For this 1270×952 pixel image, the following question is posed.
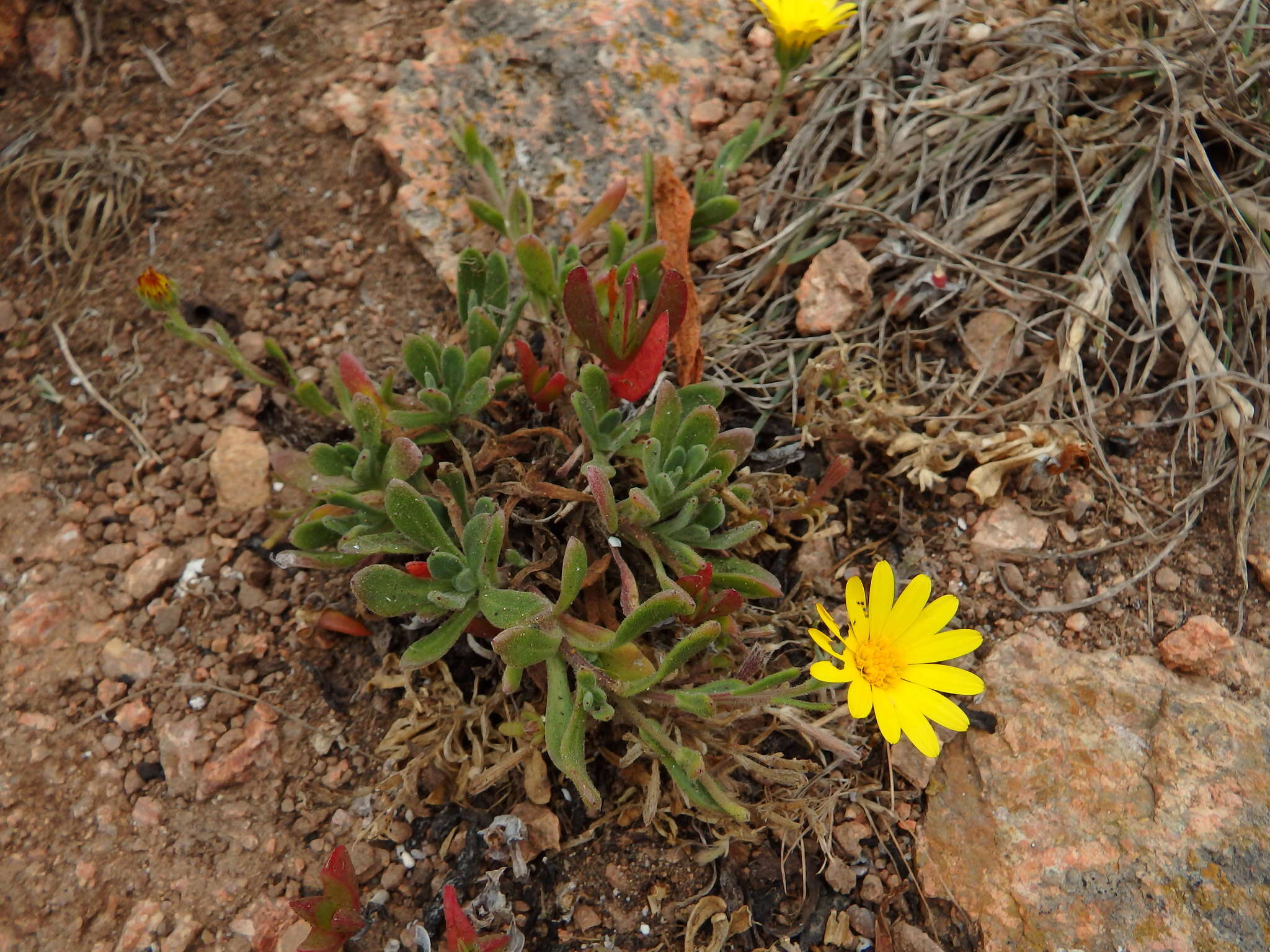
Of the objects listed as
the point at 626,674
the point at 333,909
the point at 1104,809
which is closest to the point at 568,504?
the point at 626,674

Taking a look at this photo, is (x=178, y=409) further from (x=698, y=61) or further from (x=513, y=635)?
(x=698, y=61)

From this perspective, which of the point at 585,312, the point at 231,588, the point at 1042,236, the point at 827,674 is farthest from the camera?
the point at 1042,236

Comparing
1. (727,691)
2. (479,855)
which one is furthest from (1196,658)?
(479,855)

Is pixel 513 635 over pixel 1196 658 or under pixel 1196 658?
over

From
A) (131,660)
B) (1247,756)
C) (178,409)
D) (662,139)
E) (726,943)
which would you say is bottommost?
(726,943)

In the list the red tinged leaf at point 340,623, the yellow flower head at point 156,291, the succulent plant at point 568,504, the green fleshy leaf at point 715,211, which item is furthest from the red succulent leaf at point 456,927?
the green fleshy leaf at point 715,211

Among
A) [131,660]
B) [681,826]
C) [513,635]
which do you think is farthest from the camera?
[131,660]

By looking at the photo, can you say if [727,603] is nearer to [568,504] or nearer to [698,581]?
[698,581]
